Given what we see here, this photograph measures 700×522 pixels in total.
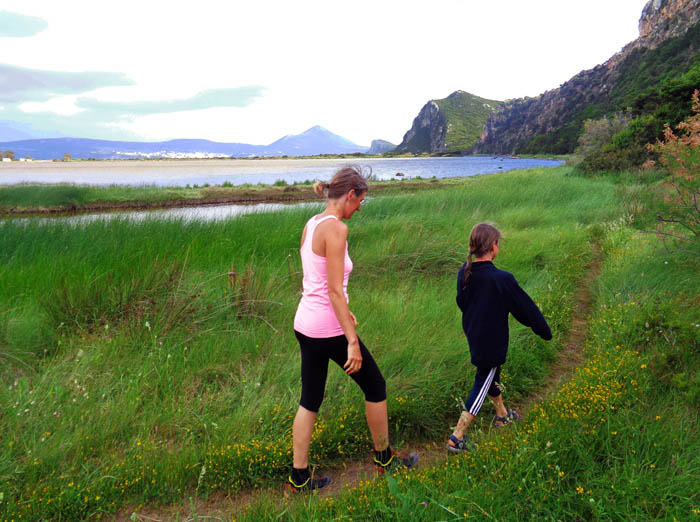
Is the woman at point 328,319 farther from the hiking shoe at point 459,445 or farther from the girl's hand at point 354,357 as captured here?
the hiking shoe at point 459,445

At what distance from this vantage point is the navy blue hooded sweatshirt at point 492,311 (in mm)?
3014

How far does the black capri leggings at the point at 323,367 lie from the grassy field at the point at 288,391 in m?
0.55

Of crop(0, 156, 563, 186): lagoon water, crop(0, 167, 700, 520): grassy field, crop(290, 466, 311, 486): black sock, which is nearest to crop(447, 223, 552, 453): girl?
crop(0, 167, 700, 520): grassy field

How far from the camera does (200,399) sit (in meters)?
3.64

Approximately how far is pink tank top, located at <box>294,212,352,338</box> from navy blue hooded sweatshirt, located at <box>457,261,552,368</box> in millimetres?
1162

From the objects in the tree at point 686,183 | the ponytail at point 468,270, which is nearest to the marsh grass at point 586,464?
the ponytail at point 468,270

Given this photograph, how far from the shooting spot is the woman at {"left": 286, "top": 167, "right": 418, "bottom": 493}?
2.36 m

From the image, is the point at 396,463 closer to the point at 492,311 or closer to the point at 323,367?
the point at 323,367

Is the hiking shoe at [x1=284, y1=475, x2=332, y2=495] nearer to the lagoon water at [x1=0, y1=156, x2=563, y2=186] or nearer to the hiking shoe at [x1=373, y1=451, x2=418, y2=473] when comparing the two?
the hiking shoe at [x1=373, y1=451, x2=418, y2=473]

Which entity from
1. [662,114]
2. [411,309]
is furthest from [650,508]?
[662,114]

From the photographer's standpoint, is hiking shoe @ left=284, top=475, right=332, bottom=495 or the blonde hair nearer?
the blonde hair

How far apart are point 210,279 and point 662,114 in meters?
27.9

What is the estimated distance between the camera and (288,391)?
379 centimetres

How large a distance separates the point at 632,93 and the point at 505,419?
235ft
